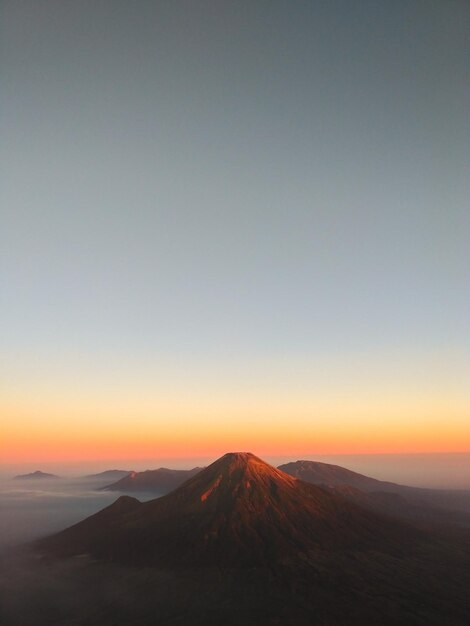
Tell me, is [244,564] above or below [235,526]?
below

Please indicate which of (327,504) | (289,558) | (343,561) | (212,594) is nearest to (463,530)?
(327,504)

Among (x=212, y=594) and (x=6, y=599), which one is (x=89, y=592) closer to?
(x=6, y=599)

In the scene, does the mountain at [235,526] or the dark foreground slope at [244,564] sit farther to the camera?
the mountain at [235,526]

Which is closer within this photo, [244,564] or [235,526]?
[244,564]

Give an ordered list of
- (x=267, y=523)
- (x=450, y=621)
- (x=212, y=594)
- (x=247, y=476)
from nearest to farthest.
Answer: (x=450, y=621) < (x=212, y=594) < (x=267, y=523) < (x=247, y=476)
